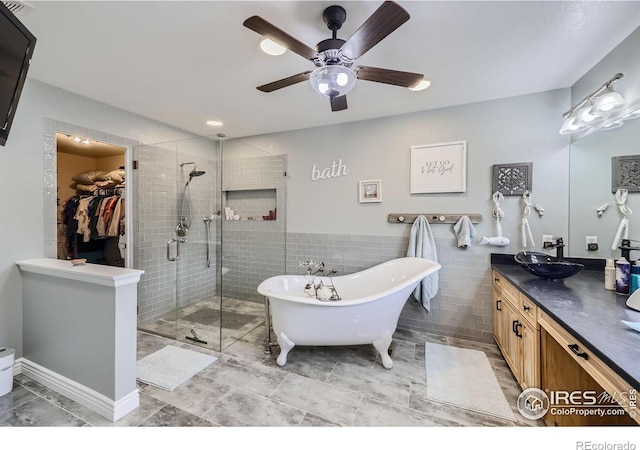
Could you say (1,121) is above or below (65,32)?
below

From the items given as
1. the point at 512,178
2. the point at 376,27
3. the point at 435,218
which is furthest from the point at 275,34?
the point at 512,178

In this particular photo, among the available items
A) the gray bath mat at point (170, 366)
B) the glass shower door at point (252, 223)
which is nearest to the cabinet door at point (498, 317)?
the glass shower door at point (252, 223)

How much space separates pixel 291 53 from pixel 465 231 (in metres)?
2.30

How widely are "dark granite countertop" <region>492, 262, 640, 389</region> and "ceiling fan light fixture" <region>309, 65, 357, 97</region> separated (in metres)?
1.70

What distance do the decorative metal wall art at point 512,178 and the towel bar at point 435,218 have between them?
0.34 metres

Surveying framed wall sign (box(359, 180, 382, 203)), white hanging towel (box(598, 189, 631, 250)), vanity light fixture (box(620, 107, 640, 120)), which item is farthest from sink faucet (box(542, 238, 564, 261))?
framed wall sign (box(359, 180, 382, 203))

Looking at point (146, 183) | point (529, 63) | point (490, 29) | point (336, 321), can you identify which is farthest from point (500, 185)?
point (146, 183)

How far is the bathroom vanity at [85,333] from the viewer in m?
1.67

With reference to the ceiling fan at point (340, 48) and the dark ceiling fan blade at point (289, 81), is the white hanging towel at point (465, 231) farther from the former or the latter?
the dark ceiling fan blade at point (289, 81)

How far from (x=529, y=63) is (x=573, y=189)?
1226mm

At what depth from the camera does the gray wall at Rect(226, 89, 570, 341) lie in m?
2.49

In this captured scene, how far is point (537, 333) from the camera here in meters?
1.62

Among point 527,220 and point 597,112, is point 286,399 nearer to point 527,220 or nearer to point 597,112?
point 527,220

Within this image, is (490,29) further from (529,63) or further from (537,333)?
(537,333)
